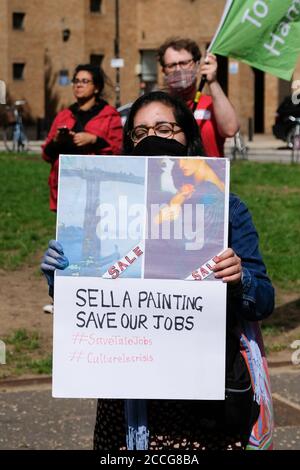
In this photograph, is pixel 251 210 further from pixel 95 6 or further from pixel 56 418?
pixel 95 6

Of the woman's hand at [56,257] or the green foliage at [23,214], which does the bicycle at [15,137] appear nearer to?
the green foliage at [23,214]

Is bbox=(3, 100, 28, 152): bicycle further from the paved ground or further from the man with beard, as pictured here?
the man with beard

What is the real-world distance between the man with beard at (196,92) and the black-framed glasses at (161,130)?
2.71m

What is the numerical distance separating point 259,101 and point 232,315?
2128 inches

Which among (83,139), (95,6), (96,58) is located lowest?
(83,139)

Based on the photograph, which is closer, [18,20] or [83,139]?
[83,139]

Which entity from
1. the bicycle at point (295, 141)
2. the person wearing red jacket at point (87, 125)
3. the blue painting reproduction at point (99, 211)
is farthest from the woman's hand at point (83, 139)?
the bicycle at point (295, 141)

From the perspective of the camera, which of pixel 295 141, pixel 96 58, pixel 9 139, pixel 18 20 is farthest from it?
pixel 96 58

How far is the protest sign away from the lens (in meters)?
3.12

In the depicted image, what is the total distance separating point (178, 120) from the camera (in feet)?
11.3

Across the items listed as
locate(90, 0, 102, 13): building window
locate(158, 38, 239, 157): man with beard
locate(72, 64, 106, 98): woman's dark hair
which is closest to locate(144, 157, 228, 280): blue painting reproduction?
locate(158, 38, 239, 157): man with beard

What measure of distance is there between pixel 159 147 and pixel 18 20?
5267cm

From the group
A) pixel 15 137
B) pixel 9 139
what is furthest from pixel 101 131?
pixel 9 139

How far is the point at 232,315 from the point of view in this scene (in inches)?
131
